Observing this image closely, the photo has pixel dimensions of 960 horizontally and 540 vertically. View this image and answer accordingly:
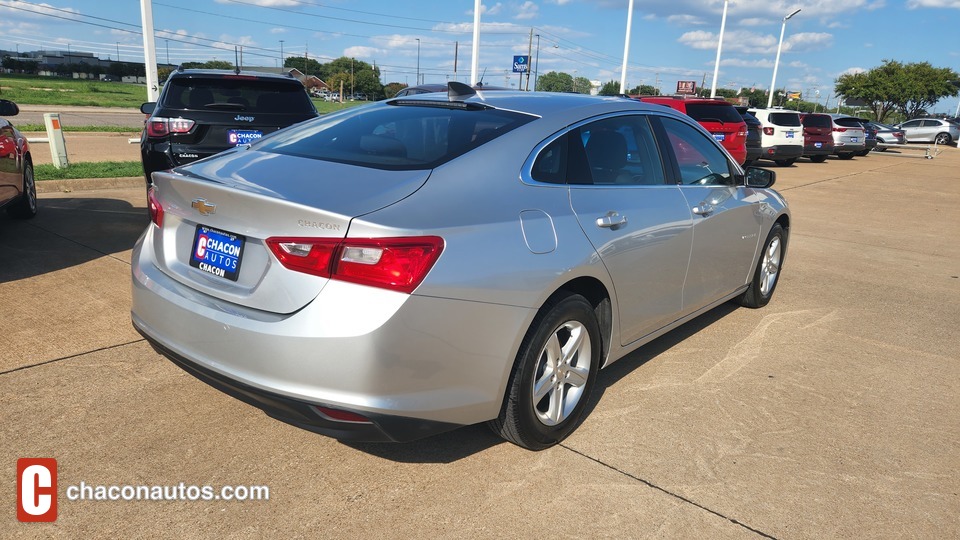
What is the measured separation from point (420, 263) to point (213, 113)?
189 inches

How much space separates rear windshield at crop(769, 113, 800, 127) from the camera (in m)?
21.2

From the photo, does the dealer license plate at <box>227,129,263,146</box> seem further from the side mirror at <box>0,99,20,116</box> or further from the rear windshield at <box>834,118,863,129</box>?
the rear windshield at <box>834,118,863,129</box>

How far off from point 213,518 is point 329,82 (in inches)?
5301

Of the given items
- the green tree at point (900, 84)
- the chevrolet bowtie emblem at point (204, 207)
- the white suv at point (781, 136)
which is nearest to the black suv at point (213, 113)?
the chevrolet bowtie emblem at point (204, 207)

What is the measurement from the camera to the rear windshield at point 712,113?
1580 centimetres

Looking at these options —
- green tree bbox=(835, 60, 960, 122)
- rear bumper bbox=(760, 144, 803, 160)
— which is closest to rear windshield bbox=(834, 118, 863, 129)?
rear bumper bbox=(760, 144, 803, 160)

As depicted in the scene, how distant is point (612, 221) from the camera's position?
332 centimetres

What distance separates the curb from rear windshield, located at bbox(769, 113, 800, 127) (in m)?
18.2

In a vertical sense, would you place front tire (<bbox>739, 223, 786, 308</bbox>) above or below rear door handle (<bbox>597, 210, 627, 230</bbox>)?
below

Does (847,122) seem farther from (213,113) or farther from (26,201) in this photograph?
(26,201)

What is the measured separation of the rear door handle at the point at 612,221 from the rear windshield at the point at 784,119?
20088mm

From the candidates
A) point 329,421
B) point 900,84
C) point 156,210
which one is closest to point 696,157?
point 329,421

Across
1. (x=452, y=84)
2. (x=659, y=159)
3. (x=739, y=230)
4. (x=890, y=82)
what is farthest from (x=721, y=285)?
(x=890, y=82)

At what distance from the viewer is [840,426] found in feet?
11.8
